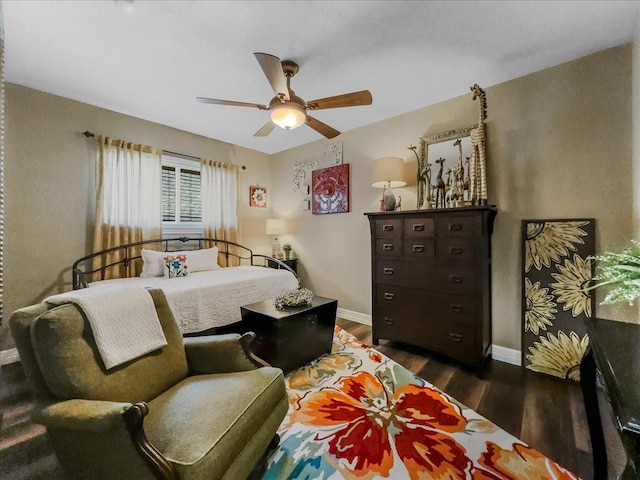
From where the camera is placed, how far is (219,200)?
4305mm

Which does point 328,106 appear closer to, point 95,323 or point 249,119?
point 249,119

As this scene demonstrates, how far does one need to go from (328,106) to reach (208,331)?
8.19 ft

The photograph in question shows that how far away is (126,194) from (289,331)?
2.67m

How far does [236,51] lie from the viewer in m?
2.30

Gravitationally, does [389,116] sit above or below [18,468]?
above

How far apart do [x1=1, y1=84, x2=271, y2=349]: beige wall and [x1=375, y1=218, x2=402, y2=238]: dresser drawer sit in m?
3.19

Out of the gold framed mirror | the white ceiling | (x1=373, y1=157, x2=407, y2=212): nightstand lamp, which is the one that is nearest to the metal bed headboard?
the white ceiling

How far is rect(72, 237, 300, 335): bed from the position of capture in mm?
2775

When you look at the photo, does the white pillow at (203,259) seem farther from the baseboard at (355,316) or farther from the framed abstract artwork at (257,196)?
the baseboard at (355,316)

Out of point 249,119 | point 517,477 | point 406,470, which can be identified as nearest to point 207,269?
point 249,119

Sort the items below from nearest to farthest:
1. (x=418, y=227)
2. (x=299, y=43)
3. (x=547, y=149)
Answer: (x=299, y=43) < (x=547, y=149) < (x=418, y=227)

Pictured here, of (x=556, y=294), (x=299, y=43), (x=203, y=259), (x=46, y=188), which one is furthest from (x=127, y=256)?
(x=556, y=294)

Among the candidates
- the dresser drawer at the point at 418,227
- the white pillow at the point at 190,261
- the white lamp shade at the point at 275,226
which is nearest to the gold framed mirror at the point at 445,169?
the dresser drawer at the point at 418,227

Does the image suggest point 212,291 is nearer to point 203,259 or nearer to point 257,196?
point 203,259
